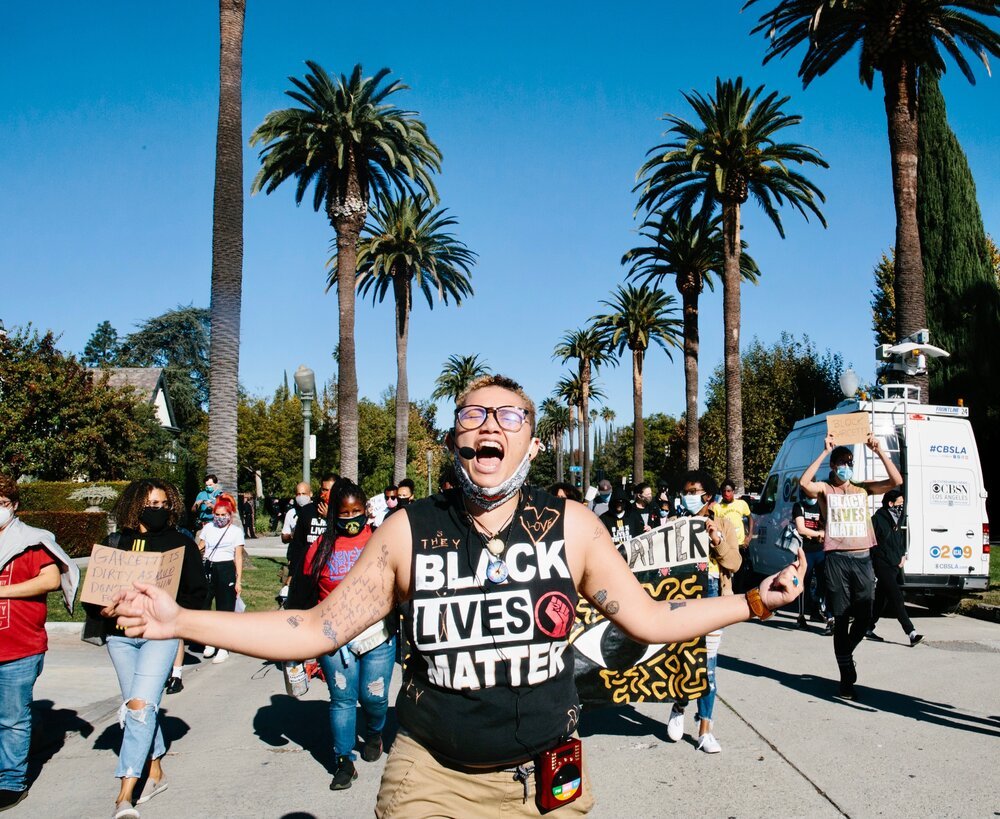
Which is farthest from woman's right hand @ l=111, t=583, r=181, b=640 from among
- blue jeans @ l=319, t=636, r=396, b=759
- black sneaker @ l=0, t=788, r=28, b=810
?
black sneaker @ l=0, t=788, r=28, b=810

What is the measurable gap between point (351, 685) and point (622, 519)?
6.05 metres

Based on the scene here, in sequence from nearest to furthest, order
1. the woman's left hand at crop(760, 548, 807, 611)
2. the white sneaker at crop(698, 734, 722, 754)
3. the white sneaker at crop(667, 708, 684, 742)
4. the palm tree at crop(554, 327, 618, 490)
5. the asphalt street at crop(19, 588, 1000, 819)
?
the woman's left hand at crop(760, 548, 807, 611)
the asphalt street at crop(19, 588, 1000, 819)
the white sneaker at crop(698, 734, 722, 754)
the white sneaker at crop(667, 708, 684, 742)
the palm tree at crop(554, 327, 618, 490)

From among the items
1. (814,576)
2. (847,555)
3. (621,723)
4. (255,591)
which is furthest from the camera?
(255,591)

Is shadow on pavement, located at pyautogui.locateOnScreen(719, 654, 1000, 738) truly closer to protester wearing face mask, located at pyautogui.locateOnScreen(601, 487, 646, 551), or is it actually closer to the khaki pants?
protester wearing face mask, located at pyautogui.locateOnScreen(601, 487, 646, 551)

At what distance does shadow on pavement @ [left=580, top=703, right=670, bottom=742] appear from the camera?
688 cm

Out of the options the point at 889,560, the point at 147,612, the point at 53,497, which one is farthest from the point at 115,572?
the point at 53,497

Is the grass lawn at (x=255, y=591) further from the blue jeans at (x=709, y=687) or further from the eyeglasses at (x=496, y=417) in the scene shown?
the eyeglasses at (x=496, y=417)

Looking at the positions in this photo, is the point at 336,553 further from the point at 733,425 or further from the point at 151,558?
the point at 733,425

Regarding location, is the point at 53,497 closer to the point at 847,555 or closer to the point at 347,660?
the point at 347,660

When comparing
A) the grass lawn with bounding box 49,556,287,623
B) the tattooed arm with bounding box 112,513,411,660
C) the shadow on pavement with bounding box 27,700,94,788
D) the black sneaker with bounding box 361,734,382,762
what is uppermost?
the tattooed arm with bounding box 112,513,411,660

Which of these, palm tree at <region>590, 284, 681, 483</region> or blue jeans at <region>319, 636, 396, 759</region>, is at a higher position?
palm tree at <region>590, 284, 681, 483</region>

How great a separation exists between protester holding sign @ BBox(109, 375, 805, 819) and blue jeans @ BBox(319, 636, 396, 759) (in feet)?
10.6

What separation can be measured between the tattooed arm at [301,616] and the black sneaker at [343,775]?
3.35 meters

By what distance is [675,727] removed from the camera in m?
6.62
